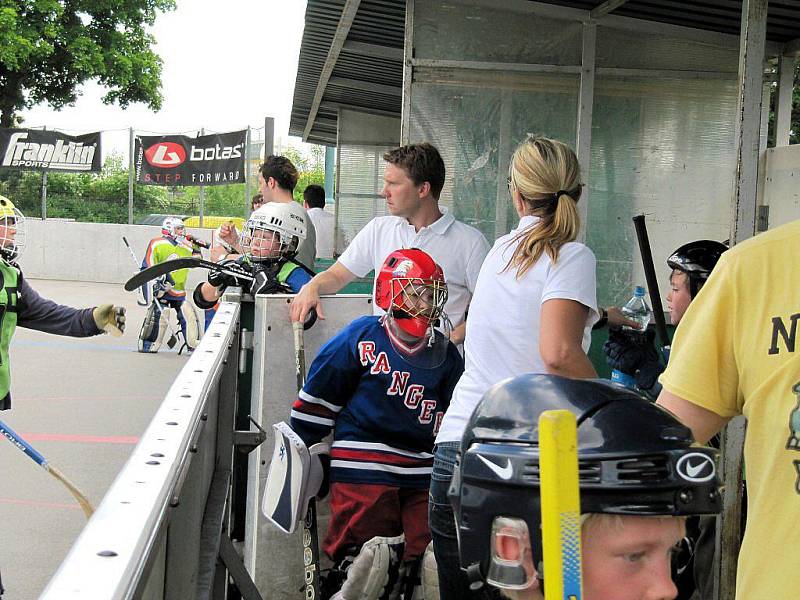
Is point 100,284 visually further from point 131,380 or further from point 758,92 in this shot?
point 758,92

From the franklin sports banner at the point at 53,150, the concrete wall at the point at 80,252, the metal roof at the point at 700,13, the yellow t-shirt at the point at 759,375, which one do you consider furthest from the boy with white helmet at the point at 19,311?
the concrete wall at the point at 80,252

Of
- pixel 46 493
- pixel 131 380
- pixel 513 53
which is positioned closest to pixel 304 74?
pixel 131 380

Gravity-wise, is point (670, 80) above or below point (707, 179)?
above

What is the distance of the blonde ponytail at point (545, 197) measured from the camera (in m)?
3.20

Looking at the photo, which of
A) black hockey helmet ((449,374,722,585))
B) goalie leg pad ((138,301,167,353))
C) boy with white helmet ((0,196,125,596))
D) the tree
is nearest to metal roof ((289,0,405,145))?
goalie leg pad ((138,301,167,353))

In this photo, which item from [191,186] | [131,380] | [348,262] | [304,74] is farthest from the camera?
[191,186]

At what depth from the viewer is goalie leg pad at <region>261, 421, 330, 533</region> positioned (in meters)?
3.74

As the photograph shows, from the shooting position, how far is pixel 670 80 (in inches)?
325

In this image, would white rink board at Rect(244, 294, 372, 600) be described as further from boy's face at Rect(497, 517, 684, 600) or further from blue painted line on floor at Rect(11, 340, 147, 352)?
blue painted line on floor at Rect(11, 340, 147, 352)

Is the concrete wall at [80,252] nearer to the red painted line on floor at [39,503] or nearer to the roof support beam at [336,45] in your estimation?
the roof support beam at [336,45]

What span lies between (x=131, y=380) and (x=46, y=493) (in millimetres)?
5214

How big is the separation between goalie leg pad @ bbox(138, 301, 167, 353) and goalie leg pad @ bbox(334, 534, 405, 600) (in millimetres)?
11676

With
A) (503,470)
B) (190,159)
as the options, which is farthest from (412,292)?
(190,159)

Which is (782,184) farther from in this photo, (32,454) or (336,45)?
(32,454)
